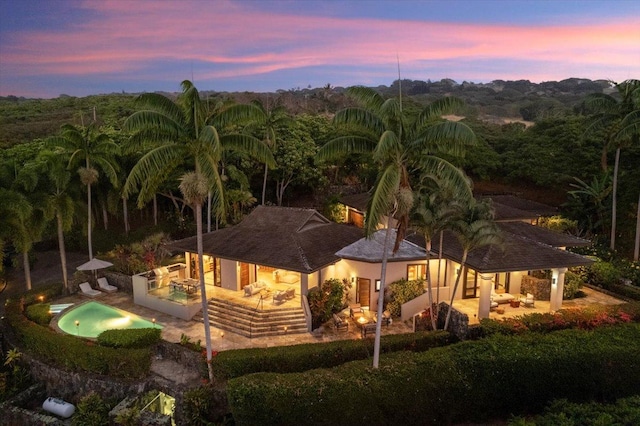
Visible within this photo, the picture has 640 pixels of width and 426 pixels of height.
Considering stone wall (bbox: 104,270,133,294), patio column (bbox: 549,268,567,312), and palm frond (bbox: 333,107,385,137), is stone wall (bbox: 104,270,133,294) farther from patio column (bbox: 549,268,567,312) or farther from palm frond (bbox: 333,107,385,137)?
patio column (bbox: 549,268,567,312)

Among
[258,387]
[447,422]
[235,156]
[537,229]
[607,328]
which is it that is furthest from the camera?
[235,156]

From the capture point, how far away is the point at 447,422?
1488cm

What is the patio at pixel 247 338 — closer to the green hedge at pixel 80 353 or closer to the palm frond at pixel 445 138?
the green hedge at pixel 80 353

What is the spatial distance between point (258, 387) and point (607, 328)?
538 inches

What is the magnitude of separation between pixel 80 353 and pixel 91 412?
7.86 feet

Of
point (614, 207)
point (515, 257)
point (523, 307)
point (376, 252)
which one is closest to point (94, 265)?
point (376, 252)

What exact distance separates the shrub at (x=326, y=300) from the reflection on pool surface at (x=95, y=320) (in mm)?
7056

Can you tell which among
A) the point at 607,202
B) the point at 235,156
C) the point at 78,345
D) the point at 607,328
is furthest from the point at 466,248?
the point at 235,156

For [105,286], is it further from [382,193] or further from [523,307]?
[523,307]

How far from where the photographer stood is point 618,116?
28.4m

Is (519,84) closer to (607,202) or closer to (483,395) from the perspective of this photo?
(607,202)

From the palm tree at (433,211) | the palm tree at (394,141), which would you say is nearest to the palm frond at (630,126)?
the palm tree at (433,211)

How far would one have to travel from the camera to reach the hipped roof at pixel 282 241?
20781 mm

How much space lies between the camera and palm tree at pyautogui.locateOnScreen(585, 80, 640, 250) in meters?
26.5
